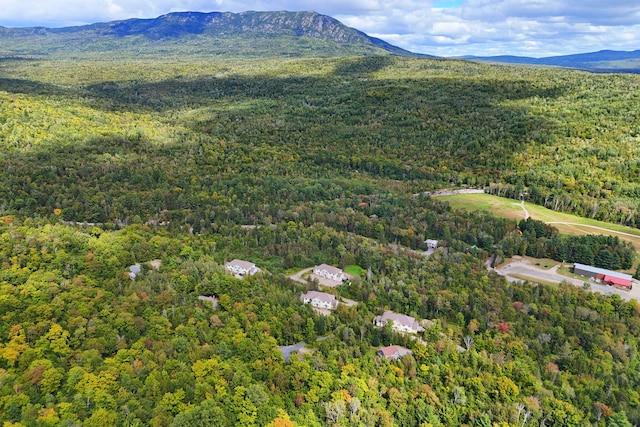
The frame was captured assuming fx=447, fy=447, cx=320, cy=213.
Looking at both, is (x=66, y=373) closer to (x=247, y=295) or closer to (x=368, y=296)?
(x=247, y=295)

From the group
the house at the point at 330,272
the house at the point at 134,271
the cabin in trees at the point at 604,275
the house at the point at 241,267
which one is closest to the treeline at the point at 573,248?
the cabin in trees at the point at 604,275

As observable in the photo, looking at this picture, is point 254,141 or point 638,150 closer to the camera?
point 638,150

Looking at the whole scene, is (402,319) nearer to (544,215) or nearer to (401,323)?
(401,323)

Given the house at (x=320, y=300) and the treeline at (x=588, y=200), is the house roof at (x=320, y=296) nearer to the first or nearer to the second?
the house at (x=320, y=300)

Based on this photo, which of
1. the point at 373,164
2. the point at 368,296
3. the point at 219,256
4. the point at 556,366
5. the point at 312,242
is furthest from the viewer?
the point at 373,164

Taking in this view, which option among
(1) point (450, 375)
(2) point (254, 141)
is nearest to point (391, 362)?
(1) point (450, 375)

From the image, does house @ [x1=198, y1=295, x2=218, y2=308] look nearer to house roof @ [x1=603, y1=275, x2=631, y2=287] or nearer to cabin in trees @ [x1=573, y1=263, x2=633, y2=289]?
cabin in trees @ [x1=573, y1=263, x2=633, y2=289]

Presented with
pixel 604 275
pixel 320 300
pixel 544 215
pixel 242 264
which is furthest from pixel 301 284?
pixel 544 215
